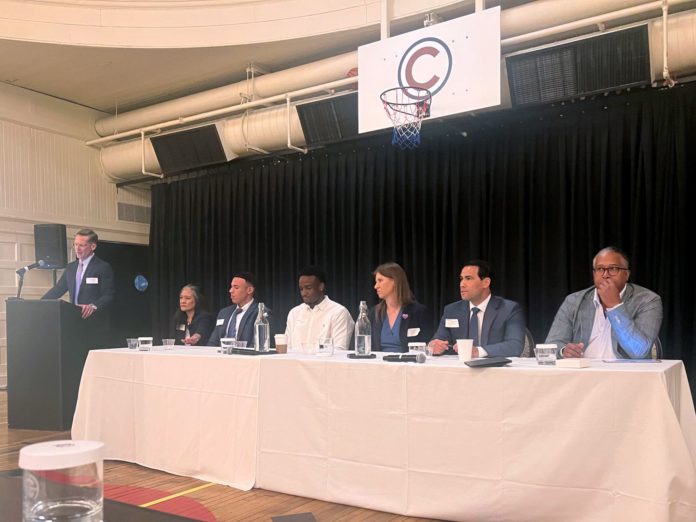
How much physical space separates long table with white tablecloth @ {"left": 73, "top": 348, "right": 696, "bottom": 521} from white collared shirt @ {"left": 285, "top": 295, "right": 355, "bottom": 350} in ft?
2.71

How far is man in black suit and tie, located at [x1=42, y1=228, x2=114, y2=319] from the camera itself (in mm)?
4664

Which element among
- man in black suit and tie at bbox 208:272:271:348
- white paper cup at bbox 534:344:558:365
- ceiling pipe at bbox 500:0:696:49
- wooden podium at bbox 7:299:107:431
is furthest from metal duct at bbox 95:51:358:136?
white paper cup at bbox 534:344:558:365

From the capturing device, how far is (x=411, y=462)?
2445 mm

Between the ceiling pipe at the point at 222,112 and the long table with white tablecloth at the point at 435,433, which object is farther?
the ceiling pipe at the point at 222,112

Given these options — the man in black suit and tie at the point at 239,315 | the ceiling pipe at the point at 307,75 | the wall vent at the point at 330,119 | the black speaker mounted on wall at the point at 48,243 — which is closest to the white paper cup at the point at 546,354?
the man in black suit and tie at the point at 239,315

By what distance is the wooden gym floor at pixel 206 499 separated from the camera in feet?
8.28

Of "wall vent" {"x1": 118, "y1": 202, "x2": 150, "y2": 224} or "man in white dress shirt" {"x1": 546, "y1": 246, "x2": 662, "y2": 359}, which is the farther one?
"wall vent" {"x1": 118, "y1": 202, "x2": 150, "y2": 224}

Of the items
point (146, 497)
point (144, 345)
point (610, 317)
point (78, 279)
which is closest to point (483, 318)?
point (610, 317)

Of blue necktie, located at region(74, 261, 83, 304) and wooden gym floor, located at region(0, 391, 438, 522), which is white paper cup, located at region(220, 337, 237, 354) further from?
blue necktie, located at region(74, 261, 83, 304)

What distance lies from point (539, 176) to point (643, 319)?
243 cm

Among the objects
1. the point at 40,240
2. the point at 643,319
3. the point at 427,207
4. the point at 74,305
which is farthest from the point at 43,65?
the point at 643,319

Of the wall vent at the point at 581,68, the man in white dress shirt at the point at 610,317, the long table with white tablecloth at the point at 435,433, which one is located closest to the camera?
the long table with white tablecloth at the point at 435,433

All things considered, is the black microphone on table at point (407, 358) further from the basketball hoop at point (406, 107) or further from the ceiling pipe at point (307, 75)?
the ceiling pipe at point (307, 75)

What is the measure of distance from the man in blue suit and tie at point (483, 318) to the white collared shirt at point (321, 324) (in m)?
0.78
